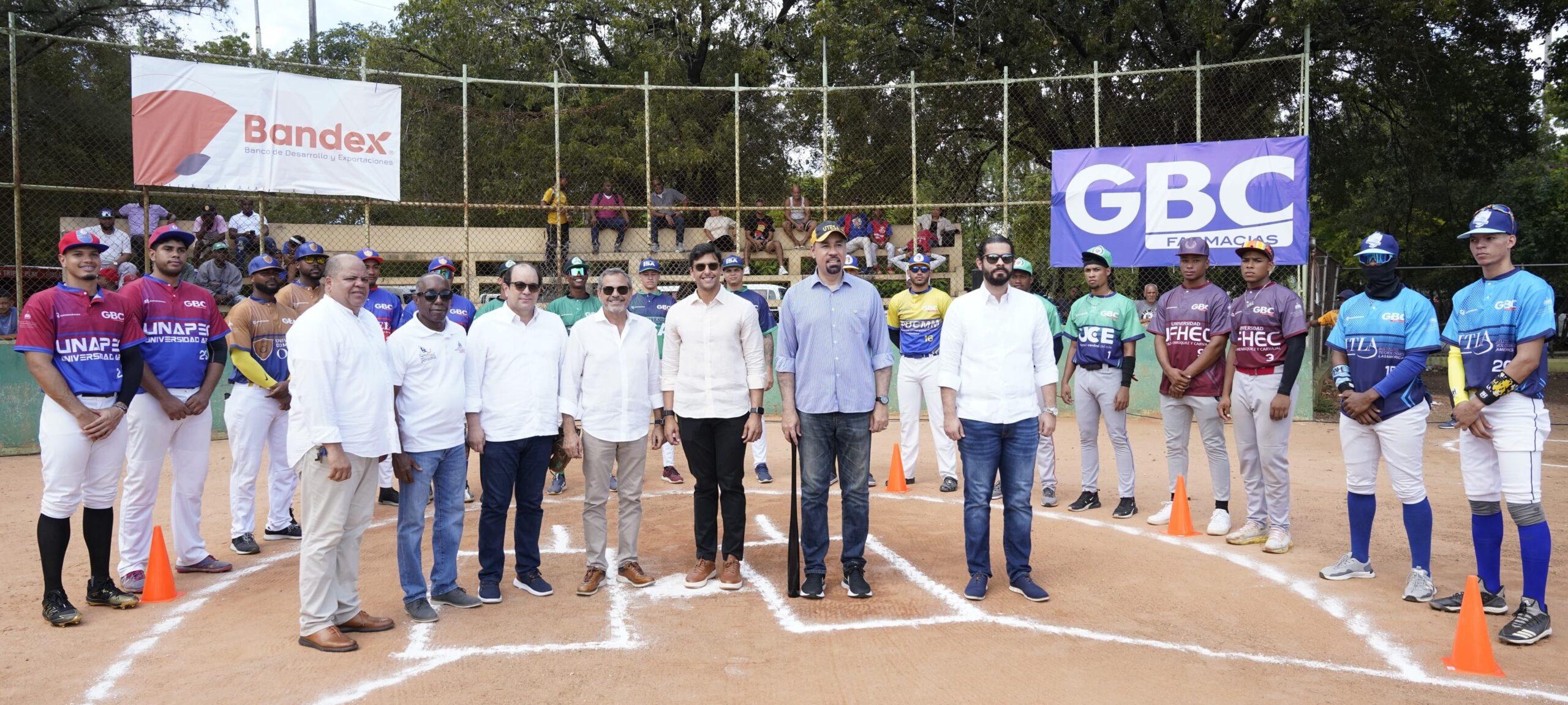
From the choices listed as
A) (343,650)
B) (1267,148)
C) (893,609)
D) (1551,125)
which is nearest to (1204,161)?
(1267,148)

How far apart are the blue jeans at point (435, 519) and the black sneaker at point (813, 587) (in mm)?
1961

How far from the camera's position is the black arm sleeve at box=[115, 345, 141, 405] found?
559 cm

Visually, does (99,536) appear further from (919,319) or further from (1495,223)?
(1495,223)

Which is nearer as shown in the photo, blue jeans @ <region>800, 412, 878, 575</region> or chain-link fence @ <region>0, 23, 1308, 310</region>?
blue jeans @ <region>800, 412, 878, 575</region>

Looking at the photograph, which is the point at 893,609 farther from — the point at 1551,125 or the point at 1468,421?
the point at 1551,125

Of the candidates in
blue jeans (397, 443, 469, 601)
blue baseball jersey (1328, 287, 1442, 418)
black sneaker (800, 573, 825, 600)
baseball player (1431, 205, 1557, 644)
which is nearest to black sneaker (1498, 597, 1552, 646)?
baseball player (1431, 205, 1557, 644)

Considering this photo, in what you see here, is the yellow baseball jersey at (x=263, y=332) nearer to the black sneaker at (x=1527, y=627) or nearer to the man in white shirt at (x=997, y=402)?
the man in white shirt at (x=997, y=402)

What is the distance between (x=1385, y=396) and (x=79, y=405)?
7120mm

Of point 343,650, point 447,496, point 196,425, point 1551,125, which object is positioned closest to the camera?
point 343,650

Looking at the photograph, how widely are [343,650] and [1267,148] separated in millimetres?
12817

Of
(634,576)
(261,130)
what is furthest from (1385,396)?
(261,130)

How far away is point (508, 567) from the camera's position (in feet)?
21.0

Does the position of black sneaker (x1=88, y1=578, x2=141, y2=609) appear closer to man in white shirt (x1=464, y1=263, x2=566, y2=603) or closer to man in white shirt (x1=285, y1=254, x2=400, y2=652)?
man in white shirt (x1=285, y1=254, x2=400, y2=652)

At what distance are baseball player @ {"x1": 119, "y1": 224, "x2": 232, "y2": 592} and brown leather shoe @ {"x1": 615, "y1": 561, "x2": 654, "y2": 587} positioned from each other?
8.56 ft
